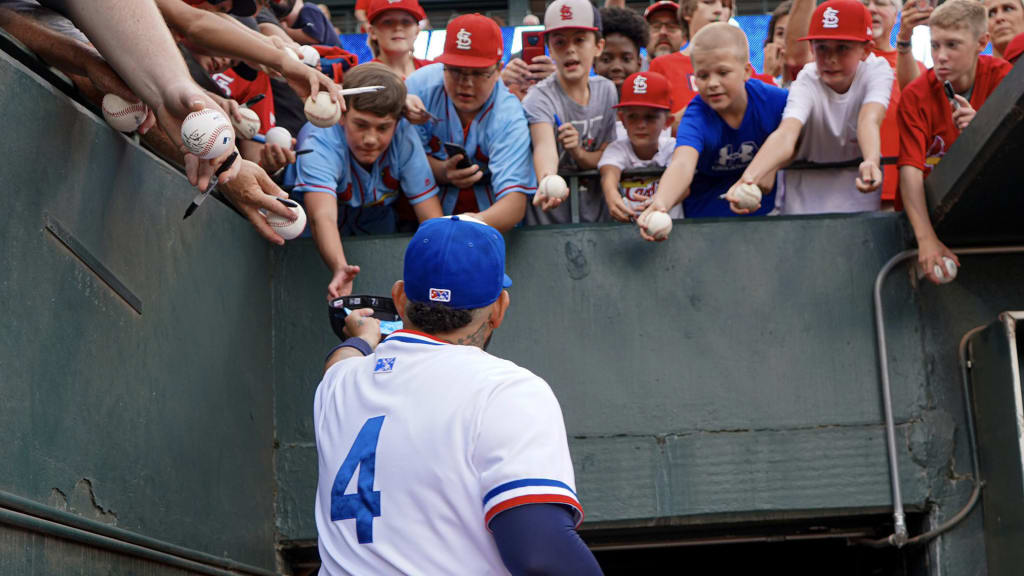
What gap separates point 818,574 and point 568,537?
5.93 m

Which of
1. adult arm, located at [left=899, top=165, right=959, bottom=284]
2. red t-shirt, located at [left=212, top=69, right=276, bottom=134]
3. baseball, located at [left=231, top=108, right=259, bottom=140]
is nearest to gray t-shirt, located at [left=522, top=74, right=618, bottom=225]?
red t-shirt, located at [left=212, top=69, right=276, bottom=134]

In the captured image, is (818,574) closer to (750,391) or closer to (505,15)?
(750,391)

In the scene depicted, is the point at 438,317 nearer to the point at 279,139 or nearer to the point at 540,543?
the point at 540,543

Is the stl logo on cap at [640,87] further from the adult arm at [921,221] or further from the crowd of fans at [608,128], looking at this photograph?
the adult arm at [921,221]

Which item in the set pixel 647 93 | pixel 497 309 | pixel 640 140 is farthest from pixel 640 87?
pixel 497 309

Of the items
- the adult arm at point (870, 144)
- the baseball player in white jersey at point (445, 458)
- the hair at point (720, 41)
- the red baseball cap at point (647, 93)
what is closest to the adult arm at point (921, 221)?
the adult arm at point (870, 144)

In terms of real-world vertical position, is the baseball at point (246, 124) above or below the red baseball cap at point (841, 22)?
below

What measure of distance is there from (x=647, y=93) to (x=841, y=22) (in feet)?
3.39

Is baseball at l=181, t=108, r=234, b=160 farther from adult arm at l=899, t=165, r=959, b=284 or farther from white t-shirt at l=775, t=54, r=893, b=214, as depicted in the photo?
adult arm at l=899, t=165, r=959, b=284

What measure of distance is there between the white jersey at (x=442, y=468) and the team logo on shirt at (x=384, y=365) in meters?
0.04

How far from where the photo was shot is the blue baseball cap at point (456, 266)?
2.88 metres

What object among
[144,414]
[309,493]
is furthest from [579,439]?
[144,414]

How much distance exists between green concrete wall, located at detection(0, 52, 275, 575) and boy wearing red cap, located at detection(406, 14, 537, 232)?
1145mm

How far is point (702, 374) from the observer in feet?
19.0
